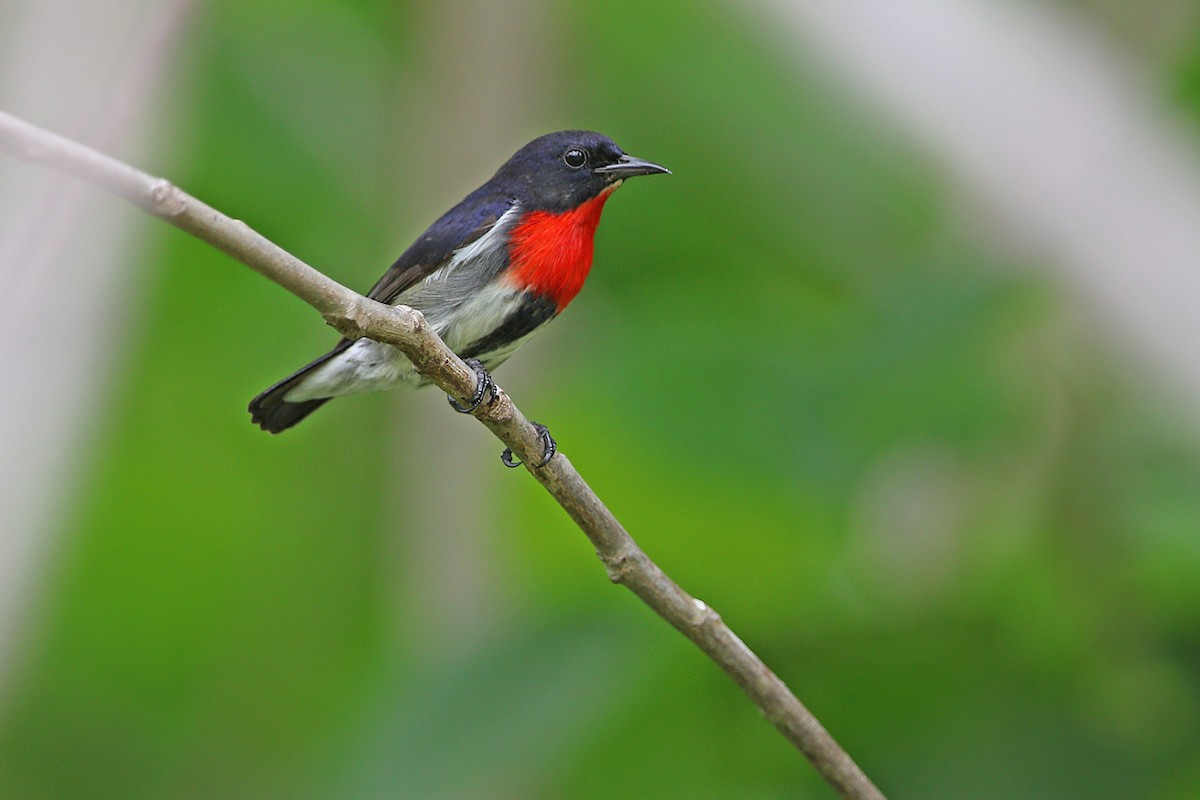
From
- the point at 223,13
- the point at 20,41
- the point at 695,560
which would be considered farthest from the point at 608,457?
the point at 223,13

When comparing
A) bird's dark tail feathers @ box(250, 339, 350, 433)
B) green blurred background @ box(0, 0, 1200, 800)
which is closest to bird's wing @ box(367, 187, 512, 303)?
bird's dark tail feathers @ box(250, 339, 350, 433)

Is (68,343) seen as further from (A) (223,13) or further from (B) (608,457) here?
(A) (223,13)

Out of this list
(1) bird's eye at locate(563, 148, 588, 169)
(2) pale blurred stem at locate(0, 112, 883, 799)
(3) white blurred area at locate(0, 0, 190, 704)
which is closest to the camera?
(2) pale blurred stem at locate(0, 112, 883, 799)

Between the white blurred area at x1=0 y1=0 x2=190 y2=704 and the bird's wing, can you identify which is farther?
the bird's wing

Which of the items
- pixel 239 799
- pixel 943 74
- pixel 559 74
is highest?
pixel 943 74

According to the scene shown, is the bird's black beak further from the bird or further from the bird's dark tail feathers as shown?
the bird's dark tail feathers

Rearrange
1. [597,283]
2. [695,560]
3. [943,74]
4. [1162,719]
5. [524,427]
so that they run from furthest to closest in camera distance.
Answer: [597,283], [695,560], [1162,719], [943,74], [524,427]

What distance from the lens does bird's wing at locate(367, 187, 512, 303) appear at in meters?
3.52

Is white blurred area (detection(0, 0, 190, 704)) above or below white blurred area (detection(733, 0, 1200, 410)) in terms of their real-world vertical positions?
below

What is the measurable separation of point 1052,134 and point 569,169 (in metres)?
1.31

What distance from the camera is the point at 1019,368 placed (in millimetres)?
4090

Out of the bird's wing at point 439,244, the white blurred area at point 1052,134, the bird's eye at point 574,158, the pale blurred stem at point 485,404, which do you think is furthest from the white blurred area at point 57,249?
the white blurred area at point 1052,134

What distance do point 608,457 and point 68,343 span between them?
1776 millimetres

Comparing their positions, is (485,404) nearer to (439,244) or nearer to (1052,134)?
(439,244)
